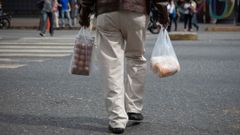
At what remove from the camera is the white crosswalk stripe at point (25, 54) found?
10375 millimetres

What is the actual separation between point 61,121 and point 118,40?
0.98 meters

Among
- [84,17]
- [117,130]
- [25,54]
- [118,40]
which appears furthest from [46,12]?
[117,130]

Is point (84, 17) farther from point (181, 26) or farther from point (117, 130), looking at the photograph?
point (181, 26)

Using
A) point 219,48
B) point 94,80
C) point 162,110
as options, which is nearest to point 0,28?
point 219,48

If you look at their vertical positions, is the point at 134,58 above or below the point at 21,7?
above

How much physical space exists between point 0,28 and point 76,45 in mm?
21089

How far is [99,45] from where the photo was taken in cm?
479

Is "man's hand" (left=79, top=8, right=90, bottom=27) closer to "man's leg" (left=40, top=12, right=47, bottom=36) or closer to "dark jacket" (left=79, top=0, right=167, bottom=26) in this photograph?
"dark jacket" (left=79, top=0, right=167, bottom=26)

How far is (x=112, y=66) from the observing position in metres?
4.72

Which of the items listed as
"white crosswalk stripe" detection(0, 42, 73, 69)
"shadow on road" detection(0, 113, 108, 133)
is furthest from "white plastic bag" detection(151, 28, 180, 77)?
"white crosswalk stripe" detection(0, 42, 73, 69)

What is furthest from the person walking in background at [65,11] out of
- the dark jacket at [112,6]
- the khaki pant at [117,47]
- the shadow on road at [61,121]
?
the khaki pant at [117,47]

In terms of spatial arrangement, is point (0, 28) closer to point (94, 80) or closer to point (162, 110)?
point (94, 80)

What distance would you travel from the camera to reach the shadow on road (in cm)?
496

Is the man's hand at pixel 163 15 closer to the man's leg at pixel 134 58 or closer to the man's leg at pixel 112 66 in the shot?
the man's leg at pixel 134 58
